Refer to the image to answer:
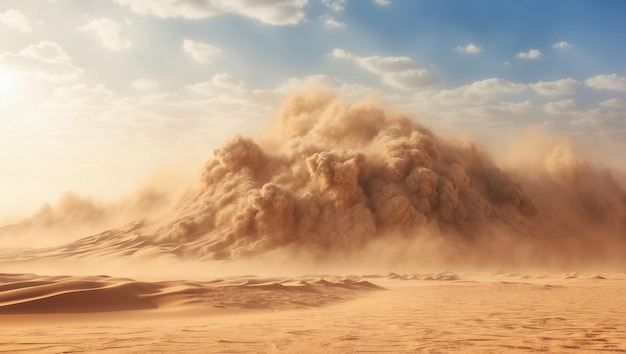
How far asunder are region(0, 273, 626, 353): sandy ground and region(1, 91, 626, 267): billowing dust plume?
12.9 m

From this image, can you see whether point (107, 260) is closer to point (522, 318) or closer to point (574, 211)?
point (522, 318)

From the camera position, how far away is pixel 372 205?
1044 inches

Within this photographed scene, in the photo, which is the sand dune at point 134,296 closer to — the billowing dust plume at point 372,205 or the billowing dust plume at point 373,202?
the billowing dust plume at point 372,205

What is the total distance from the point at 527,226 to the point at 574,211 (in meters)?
5.18

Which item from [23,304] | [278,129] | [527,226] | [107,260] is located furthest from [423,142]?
[23,304]

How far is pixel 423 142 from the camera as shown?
27.7 metres

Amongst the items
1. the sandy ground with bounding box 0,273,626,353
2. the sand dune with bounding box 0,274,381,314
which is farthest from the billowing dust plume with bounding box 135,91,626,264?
the sand dune with bounding box 0,274,381,314

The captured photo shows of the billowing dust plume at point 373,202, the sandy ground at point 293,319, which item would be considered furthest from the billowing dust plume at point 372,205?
the sandy ground at point 293,319

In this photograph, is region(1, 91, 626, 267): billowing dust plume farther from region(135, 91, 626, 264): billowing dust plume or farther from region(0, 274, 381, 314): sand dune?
region(0, 274, 381, 314): sand dune

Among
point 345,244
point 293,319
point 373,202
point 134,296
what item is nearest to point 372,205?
point 373,202

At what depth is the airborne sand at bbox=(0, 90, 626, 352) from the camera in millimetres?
7797

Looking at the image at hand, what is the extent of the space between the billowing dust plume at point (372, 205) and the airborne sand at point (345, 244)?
0.09m

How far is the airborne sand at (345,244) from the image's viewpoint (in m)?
7.80

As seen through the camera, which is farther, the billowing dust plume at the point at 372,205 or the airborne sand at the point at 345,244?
the billowing dust plume at the point at 372,205
